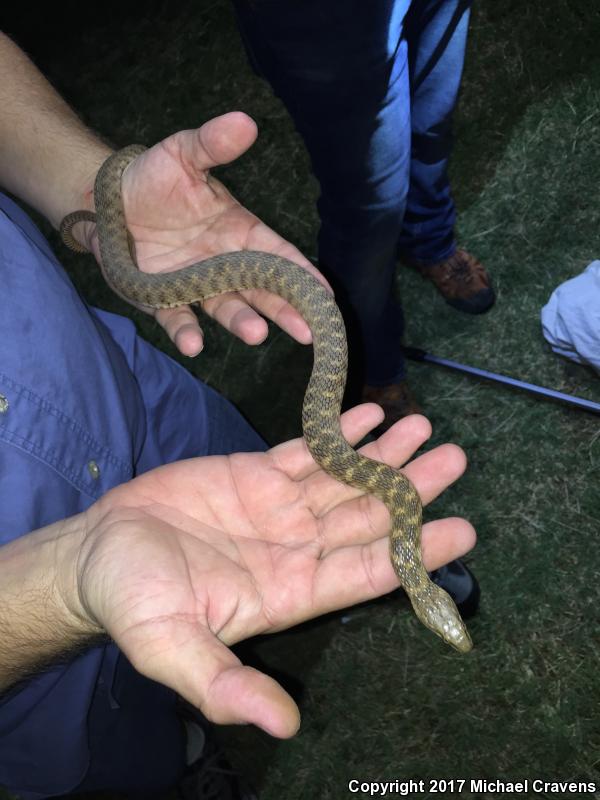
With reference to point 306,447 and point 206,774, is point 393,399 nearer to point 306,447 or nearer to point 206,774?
point 306,447

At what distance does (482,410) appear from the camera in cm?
469

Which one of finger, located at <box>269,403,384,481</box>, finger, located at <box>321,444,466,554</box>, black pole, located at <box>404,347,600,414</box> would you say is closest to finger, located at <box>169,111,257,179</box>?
finger, located at <box>269,403,384,481</box>

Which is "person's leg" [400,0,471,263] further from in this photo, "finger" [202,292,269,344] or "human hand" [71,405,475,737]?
"human hand" [71,405,475,737]

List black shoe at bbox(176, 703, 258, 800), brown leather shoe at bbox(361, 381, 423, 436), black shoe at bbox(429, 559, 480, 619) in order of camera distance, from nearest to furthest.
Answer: black shoe at bbox(429, 559, 480, 619) < black shoe at bbox(176, 703, 258, 800) < brown leather shoe at bbox(361, 381, 423, 436)

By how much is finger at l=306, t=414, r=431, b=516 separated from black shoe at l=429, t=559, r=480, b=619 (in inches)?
51.8

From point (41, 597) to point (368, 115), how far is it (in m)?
2.14

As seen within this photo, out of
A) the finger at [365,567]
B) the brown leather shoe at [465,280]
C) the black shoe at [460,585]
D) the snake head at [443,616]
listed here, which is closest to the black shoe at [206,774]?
the black shoe at [460,585]

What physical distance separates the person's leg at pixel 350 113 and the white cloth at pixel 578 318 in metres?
1.20

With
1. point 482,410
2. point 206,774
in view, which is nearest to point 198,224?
point 482,410

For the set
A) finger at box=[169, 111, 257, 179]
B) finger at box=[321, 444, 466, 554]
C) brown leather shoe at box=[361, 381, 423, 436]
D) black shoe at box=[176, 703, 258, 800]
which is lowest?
black shoe at box=[176, 703, 258, 800]

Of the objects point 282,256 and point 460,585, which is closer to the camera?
point 282,256

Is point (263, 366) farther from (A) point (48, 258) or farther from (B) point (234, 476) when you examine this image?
(B) point (234, 476)

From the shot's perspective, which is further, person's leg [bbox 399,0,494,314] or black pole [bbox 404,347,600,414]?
black pole [bbox 404,347,600,414]

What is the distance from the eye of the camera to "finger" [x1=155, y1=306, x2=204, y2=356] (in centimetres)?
284
